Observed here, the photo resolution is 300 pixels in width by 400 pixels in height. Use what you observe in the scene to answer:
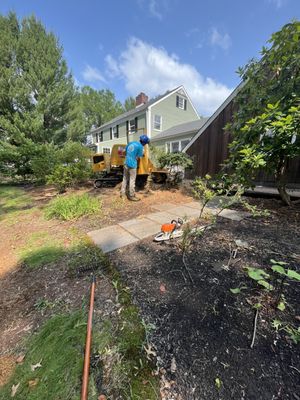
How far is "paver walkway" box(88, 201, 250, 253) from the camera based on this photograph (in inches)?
122

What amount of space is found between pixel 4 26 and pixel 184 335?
19989mm

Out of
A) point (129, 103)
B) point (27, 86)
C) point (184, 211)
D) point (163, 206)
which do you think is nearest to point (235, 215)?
point (184, 211)

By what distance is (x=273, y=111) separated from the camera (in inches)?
129

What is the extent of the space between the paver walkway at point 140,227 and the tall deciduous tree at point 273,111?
1.26 metres

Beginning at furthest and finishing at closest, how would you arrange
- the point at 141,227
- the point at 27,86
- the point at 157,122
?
1. the point at 157,122
2. the point at 27,86
3. the point at 141,227

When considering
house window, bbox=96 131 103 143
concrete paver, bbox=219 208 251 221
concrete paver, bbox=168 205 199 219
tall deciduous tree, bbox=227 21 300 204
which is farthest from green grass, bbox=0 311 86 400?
house window, bbox=96 131 103 143

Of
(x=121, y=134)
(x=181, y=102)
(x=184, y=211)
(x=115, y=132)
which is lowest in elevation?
(x=184, y=211)

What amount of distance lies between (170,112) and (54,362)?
2035 centimetres

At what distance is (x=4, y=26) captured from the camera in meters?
12.6

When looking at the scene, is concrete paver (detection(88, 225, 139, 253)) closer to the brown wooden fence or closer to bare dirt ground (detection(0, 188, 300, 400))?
bare dirt ground (detection(0, 188, 300, 400))

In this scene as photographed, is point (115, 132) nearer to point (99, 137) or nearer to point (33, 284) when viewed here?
point (99, 137)

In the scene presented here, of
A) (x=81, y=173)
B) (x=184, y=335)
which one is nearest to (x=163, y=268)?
(x=184, y=335)

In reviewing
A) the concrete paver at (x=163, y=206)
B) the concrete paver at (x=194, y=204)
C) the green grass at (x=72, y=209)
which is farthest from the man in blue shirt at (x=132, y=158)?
the concrete paver at (x=194, y=204)

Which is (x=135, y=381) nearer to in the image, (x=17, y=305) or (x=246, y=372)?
(x=246, y=372)
